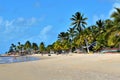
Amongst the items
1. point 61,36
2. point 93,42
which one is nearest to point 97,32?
point 93,42

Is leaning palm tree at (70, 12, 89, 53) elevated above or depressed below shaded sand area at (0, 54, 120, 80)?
above

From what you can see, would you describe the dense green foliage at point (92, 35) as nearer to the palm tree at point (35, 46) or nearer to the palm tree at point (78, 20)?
the palm tree at point (78, 20)

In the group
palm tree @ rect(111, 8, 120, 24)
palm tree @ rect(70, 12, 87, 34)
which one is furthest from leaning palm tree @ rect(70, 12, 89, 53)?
palm tree @ rect(111, 8, 120, 24)

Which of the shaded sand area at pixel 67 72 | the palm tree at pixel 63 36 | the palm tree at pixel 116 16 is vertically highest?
the palm tree at pixel 63 36

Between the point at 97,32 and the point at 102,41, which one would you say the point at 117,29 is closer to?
the point at 102,41

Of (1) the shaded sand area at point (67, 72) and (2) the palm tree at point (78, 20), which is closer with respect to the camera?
(1) the shaded sand area at point (67, 72)

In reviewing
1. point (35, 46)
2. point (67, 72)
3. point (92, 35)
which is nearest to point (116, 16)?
point (67, 72)

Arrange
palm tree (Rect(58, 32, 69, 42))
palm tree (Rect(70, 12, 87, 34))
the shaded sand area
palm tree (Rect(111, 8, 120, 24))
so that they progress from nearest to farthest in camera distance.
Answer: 1. the shaded sand area
2. palm tree (Rect(111, 8, 120, 24))
3. palm tree (Rect(70, 12, 87, 34))
4. palm tree (Rect(58, 32, 69, 42))

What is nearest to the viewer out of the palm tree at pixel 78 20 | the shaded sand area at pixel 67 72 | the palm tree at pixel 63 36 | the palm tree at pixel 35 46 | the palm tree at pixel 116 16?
the shaded sand area at pixel 67 72

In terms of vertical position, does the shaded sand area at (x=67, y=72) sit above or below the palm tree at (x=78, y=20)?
below

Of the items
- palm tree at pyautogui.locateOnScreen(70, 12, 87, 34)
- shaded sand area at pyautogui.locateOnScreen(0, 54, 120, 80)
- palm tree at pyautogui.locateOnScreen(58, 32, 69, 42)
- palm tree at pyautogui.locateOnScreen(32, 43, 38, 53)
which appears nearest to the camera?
shaded sand area at pyautogui.locateOnScreen(0, 54, 120, 80)

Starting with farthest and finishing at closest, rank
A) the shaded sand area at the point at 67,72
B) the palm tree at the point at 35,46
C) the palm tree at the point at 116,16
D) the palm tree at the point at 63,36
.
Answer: the palm tree at the point at 35,46 → the palm tree at the point at 63,36 → the palm tree at the point at 116,16 → the shaded sand area at the point at 67,72

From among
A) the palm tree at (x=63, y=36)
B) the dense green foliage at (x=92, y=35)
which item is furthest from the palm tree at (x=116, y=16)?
the palm tree at (x=63, y=36)

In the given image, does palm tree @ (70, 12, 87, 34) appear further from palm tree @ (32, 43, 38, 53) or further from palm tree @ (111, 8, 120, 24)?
palm tree @ (32, 43, 38, 53)
